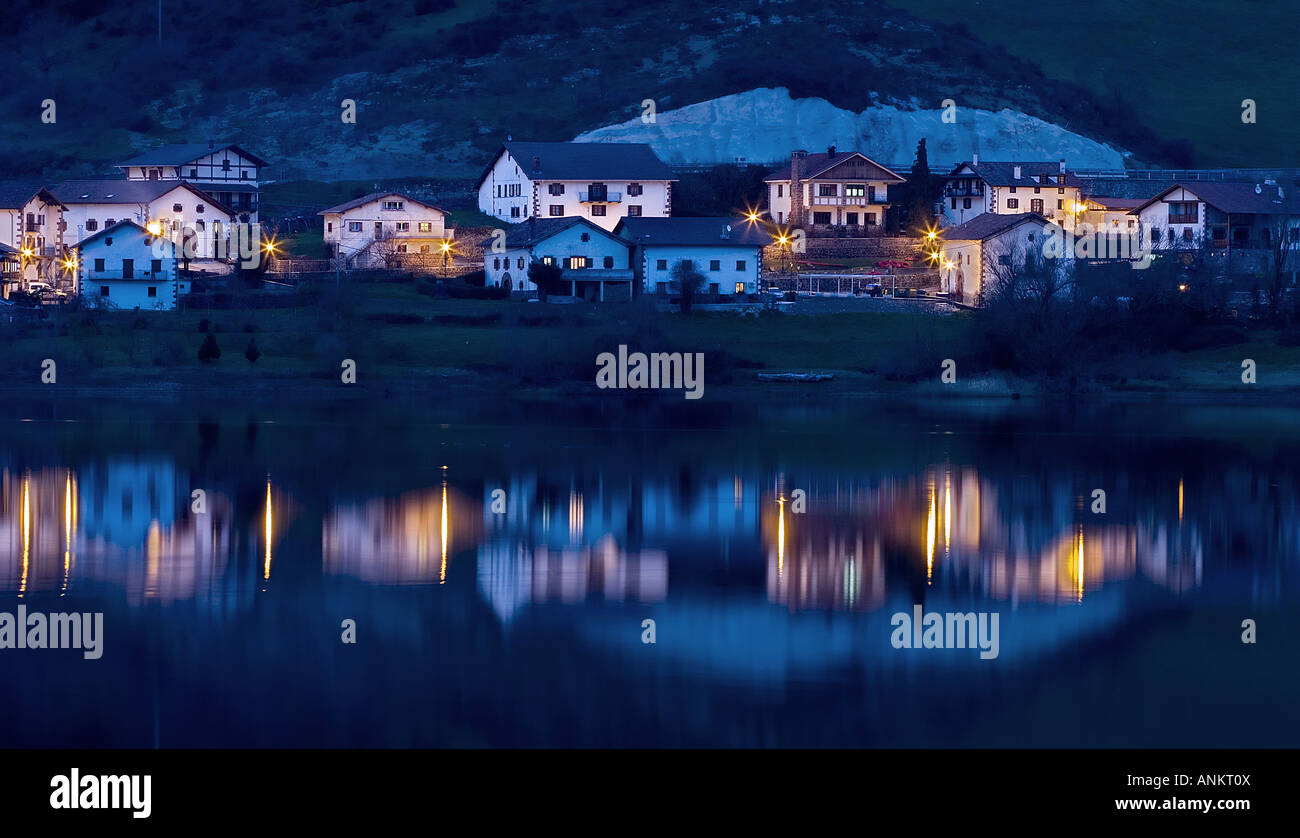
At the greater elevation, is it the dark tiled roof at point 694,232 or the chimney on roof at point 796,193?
the chimney on roof at point 796,193

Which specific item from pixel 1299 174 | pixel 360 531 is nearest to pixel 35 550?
pixel 360 531

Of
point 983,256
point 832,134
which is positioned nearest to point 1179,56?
point 832,134

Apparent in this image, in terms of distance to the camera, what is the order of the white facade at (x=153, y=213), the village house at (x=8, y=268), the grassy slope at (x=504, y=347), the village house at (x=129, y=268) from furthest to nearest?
1. the white facade at (x=153, y=213)
2. the village house at (x=8, y=268)
3. the village house at (x=129, y=268)
4. the grassy slope at (x=504, y=347)

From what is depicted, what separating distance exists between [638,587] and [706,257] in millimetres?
43819

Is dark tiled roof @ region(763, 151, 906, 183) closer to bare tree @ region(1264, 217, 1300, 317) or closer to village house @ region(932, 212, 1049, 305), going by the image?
village house @ region(932, 212, 1049, 305)

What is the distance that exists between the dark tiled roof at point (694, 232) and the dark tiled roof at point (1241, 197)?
22726 mm

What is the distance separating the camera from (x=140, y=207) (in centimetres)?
7312

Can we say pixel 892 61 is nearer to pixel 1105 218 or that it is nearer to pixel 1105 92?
pixel 1105 92

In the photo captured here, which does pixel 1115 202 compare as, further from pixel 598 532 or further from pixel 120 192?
pixel 598 532

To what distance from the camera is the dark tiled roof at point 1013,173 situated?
80312mm

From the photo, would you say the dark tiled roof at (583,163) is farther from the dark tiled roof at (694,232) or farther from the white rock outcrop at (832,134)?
the white rock outcrop at (832,134)

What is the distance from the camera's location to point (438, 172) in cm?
8956

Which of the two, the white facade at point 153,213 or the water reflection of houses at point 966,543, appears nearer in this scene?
the water reflection of houses at point 966,543
